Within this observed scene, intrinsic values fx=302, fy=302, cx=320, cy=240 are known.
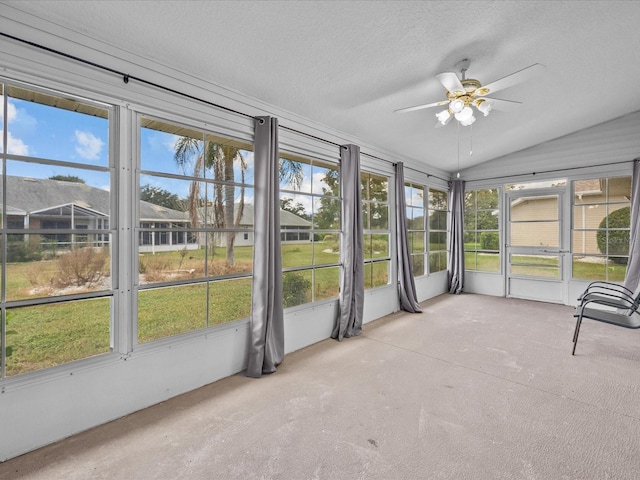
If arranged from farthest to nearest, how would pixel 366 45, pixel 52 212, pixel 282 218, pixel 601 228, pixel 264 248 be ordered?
pixel 601 228, pixel 282 218, pixel 264 248, pixel 366 45, pixel 52 212

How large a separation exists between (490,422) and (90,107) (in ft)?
10.9

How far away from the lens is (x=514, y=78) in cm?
224

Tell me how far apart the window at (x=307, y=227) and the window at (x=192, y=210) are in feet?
1.56

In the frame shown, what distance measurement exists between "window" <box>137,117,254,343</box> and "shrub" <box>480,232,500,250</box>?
4.94 metres

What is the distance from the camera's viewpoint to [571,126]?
4520mm

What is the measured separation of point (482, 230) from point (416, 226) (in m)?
1.59

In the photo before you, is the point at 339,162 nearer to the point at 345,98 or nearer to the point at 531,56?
the point at 345,98

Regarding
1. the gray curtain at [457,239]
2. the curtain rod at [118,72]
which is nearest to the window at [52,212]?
the curtain rod at [118,72]

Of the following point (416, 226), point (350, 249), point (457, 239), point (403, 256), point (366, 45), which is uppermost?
point (366, 45)

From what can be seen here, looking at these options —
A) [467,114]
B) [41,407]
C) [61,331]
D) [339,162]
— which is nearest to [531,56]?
[467,114]

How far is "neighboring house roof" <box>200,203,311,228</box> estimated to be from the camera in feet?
9.22

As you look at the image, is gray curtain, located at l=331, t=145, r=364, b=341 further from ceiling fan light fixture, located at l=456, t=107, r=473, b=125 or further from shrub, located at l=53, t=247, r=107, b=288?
shrub, located at l=53, t=247, r=107, b=288

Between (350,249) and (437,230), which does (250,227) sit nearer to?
(350,249)

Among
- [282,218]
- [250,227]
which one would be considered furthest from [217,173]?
[282,218]
